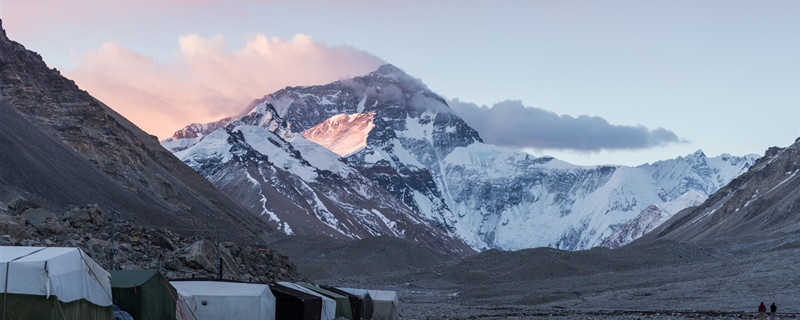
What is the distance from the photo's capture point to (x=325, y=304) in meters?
37.3

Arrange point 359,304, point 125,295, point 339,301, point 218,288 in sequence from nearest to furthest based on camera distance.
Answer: point 125,295 < point 218,288 < point 339,301 < point 359,304

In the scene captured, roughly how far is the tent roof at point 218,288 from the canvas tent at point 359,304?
42.0 feet

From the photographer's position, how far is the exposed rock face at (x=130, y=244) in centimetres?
3762

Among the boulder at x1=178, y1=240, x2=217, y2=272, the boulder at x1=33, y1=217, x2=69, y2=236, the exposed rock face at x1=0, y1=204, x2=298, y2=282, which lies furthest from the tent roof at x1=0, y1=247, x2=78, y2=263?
the boulder at x1=178, y1=240, x2=217, y2=272


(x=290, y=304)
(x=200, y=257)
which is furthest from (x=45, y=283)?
(x=200, y=257)

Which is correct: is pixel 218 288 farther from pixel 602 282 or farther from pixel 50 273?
pixel 602 282

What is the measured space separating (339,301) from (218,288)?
11026 millimetres

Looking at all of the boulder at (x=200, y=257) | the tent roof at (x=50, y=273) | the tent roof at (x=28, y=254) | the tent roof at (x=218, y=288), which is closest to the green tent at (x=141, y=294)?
the tent roof at (x=218, y=288)

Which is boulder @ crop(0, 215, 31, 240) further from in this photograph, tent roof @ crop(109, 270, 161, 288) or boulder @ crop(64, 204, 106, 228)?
tent roof @ crop(109, 270, 161, 288)

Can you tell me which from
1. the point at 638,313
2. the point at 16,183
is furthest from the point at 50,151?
the point at 638,313

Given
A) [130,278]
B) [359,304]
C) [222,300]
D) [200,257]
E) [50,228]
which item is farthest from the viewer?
[359,304]

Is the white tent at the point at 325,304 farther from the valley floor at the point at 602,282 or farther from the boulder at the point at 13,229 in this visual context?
the valley floor at the point at 602,282

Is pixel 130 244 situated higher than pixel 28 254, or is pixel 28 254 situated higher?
pixel 130 244

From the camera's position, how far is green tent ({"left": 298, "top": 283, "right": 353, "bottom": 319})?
40034mm
